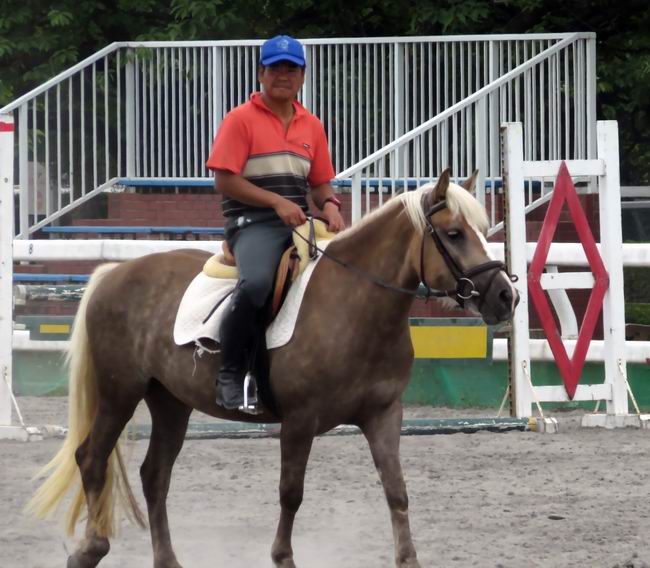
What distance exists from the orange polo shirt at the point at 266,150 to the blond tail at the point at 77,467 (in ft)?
3.61

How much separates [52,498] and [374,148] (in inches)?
383

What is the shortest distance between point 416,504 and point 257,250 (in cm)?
212

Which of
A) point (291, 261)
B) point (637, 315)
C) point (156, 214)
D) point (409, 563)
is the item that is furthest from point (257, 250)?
point (637, 315)

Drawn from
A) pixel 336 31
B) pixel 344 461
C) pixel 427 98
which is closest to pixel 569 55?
pixel 427 98

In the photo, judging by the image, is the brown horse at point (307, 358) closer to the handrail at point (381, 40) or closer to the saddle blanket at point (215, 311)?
the saddle blanket at point (215, 311)

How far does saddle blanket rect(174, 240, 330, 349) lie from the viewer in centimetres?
589

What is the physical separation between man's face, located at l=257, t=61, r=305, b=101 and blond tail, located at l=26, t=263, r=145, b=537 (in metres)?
1.34

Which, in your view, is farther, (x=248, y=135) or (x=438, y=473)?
(x=438, y=473)

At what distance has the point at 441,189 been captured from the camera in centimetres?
559

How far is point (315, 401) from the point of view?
5727mm

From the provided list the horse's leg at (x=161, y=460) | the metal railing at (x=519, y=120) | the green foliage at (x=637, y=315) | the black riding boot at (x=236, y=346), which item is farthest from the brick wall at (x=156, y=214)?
the black riding boot at (x=236, y=346)

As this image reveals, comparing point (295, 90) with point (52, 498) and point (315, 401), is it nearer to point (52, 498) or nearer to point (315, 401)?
point (315, 401)

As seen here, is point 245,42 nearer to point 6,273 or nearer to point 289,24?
point 289,24

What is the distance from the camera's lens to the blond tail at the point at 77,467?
21.4 feet
